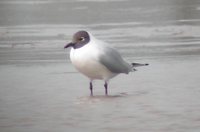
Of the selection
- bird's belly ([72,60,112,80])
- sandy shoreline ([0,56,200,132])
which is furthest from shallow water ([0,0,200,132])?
bird's belly ([72,60,112,80])

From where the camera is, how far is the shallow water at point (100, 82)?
9.20m

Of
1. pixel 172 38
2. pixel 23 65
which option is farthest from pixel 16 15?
pixel 23 65

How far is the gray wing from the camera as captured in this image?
11.2 m

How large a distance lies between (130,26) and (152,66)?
588 centimetres

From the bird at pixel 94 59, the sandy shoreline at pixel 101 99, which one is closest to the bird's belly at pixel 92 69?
the bird at pixel 94 59

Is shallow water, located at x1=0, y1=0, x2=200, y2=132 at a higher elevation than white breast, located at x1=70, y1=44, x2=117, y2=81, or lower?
lower

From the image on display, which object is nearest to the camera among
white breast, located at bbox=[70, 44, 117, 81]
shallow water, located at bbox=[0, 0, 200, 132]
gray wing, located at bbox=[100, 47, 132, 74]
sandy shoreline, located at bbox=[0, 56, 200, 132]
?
sandy shoreline, located at bbox=[0, 56, 200, 132]

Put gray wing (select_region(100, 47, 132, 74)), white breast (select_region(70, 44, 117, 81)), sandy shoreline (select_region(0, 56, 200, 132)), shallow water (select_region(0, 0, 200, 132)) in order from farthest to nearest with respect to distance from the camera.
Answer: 1. gray wing (select_region(100, 47, 132, 74))
2. white breast (select_region(70, 44, 117, 81))
3. shallow water (select_region(0, 0, 200, 132))
4. sandy shoreline (select_region(0, 56, 200, 132))

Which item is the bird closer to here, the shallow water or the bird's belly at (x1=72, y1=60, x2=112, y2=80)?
the bird's belly at (x1=72, y1=60, x2=112, y2=80)

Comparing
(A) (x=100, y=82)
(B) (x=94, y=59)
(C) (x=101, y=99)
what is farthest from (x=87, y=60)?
(A) (x=100, y=82)

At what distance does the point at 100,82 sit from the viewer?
12.5 meters

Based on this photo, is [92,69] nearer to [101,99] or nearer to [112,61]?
[112,61]

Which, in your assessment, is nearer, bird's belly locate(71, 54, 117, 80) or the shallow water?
the shallow water

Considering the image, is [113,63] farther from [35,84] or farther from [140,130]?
[140,130]
